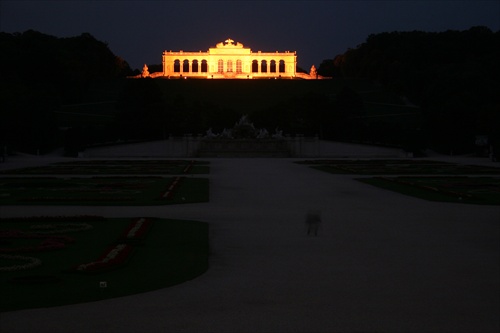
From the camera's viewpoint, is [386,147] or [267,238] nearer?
[267,238]

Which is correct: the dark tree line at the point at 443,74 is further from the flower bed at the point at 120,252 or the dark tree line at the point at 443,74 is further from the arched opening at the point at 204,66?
the flower bed at the point at 120,252

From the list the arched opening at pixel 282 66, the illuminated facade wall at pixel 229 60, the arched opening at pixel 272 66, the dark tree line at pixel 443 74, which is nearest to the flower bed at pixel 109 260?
the dark tree line at pixel 443 74

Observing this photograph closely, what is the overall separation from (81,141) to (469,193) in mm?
36071

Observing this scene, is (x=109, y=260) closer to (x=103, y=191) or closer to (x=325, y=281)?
(x=325, y=281)

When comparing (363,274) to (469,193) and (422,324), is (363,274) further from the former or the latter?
(469,193)

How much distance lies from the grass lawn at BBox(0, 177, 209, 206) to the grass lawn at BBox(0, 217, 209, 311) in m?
4.05

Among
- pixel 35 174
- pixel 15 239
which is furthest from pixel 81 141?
pixel 15 239

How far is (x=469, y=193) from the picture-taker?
19.8 metres

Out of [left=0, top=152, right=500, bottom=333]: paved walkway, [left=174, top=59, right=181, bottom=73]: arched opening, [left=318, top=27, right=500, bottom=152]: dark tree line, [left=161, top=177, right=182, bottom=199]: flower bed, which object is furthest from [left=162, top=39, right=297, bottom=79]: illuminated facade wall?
[left=0, top=152, right=500, bottom=333]: paved walkway

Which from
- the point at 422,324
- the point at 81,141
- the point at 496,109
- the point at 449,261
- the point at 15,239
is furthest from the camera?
the point at 81,141

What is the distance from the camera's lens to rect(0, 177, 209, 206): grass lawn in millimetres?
17641

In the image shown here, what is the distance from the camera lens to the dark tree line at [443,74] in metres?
50.4

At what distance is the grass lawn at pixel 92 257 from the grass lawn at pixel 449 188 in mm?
7232

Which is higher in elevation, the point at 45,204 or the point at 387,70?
the point at 387,70
